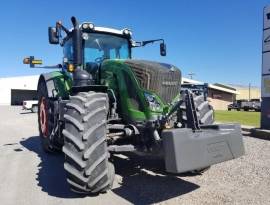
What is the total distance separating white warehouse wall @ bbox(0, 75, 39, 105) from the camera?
69312mm

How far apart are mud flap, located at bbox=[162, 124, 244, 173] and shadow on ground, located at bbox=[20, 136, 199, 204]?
925 millimetres

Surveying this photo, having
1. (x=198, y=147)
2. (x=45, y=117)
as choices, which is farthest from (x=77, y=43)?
(x=198, y=147)

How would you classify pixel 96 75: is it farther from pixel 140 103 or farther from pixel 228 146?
pixel 228 146

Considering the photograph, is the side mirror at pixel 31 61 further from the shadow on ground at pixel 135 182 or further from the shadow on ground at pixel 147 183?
the shadow on ground at pixel 147 183

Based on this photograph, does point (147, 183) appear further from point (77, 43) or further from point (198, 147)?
point (77, 43)

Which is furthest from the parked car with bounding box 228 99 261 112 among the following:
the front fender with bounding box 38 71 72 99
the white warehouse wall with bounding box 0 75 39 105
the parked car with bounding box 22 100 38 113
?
the front fender with bounding box 38 71 72 99

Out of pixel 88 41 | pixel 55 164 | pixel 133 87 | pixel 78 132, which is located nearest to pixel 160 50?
pixel 88 41

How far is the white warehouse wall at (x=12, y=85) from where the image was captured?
69312 millimetres

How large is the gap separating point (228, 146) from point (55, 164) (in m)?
4.11

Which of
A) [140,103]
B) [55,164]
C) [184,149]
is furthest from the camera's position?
[55,164]

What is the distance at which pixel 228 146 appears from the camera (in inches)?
220

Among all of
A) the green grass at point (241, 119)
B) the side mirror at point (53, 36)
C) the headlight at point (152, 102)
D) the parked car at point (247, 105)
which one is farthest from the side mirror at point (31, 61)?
the parked car at point (247, 105)

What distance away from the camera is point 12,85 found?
70750mm

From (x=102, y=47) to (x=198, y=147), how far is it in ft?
12.2
